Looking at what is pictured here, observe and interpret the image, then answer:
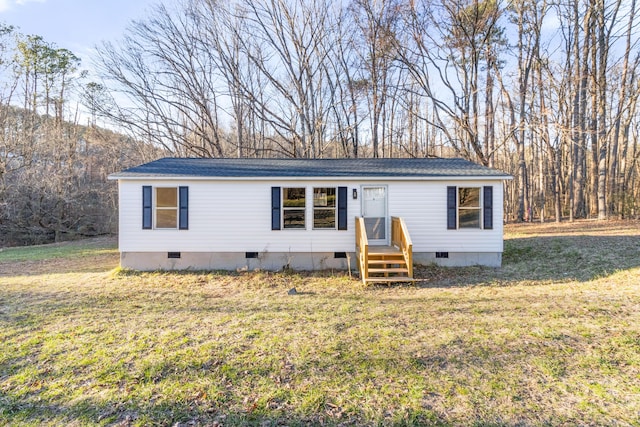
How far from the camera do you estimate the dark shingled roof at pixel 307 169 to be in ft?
29.1

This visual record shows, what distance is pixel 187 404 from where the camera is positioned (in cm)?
291

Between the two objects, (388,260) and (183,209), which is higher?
(183,209)

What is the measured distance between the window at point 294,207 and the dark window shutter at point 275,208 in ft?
0.57

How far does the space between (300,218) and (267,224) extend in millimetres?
943

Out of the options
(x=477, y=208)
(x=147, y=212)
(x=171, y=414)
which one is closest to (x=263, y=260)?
(x=147, y=212)

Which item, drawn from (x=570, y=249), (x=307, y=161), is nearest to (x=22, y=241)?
(x=307, y=161)

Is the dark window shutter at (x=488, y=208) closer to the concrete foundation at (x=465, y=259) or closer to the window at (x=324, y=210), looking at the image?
the concrete foundation at (x=465, y=259)

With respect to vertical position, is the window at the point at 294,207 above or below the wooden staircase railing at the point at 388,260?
above

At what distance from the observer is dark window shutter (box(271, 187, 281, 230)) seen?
29.7 feet

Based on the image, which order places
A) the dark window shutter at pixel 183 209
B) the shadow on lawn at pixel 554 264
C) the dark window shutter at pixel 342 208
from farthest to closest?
the dark window shutter at pixel 342 208
the dark window shutter at pixel 183 209
the shadow on lawn at pixel 554 264

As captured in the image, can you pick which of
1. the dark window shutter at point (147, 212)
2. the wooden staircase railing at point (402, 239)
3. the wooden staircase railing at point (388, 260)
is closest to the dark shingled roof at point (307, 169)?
the dark window shutter at point (147, 212)

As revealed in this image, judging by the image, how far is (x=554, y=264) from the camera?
8.45 meters

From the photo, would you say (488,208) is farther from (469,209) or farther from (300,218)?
(300,218)

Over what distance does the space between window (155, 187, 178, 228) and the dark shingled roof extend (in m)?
0.54
